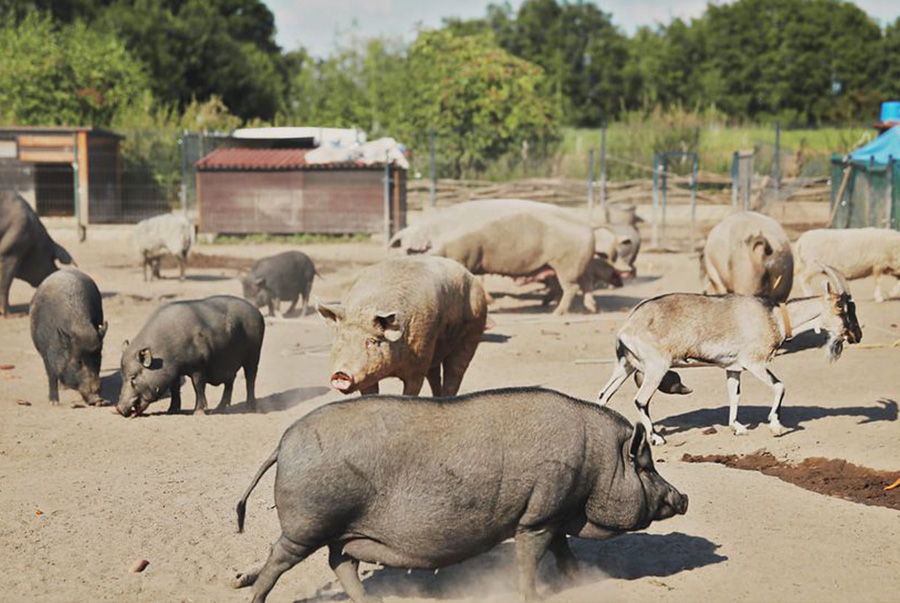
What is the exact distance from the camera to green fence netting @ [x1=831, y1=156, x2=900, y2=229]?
2138 cm

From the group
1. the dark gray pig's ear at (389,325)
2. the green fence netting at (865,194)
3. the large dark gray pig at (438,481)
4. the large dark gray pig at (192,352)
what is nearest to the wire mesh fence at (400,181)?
the green fence netting at (865,194)

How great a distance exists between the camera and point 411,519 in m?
5.70

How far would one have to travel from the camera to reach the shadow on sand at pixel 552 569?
6309 millimetres

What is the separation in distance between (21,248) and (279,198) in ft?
39.1

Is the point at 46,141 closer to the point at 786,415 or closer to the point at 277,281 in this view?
the point at 277,281

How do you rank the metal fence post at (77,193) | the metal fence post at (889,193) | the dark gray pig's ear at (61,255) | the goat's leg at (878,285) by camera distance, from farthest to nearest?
1. the metal fence post at (77,193)
2. the metal fence post at (889,193)
3. the dark gray pig's ear at (61,255)
4. the goat's leg at (878,285)

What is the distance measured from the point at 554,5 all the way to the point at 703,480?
64.2m

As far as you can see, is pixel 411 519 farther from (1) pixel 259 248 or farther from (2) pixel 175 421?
(1) pixel 259 248

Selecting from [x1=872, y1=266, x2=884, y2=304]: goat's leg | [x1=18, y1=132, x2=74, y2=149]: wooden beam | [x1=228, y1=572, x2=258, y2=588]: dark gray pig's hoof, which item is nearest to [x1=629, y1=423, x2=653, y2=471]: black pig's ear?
[x1=228, y1=572, x2=258, y2=588]: dark gray pig's hoof

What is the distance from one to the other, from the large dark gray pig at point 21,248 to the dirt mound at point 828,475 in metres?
11.7

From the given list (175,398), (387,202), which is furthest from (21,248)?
(387,202)

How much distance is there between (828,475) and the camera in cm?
859

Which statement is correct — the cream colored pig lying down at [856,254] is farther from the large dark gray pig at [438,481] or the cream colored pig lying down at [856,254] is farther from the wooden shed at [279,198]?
the wooden shed at [279,198]

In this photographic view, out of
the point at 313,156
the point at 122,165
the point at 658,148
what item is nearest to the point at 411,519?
the point at 313,156
